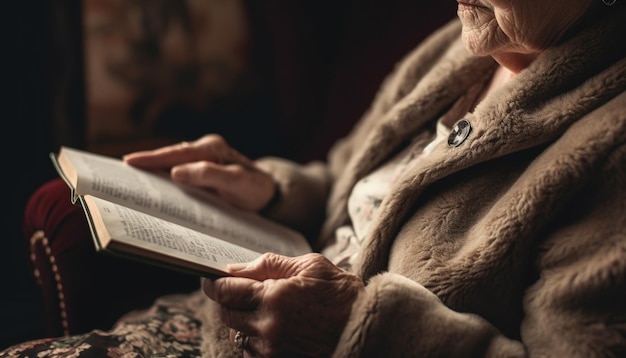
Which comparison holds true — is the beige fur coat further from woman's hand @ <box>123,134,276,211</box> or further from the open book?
woman's hand @ <box>123,134,276,211</box>

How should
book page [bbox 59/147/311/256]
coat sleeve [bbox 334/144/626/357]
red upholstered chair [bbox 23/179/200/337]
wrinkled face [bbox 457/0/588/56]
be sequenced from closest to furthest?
coat sleeve [bbox 334/144/626/357] → wrinkled face [bbox 457/0/588/56] → book page [bbox 59/147/311/256] → red upholstered chair [bbox 23/179/200/337]

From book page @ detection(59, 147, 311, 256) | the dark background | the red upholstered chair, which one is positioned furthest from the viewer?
the dark background

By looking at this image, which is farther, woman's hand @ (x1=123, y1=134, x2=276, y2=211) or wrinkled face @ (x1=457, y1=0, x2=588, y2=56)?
woman's hand @ (x1=123, y1=134, x2=276, y2=211)

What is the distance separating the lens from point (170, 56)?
183cm

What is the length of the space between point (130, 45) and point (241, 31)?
14.5 inches

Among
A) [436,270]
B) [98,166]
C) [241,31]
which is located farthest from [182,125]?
[436,270]

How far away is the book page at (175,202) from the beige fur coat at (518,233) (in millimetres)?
142

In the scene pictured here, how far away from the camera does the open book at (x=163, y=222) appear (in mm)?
Result: 603

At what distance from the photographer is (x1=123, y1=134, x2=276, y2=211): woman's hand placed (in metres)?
0.97

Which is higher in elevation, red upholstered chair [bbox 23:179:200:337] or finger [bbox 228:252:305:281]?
finger [bbox 228:252:305:281]

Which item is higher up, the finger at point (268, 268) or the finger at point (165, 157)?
the finger at point (165, 157)

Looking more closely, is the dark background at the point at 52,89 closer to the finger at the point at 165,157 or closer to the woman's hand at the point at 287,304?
the finger at the point at 165,157

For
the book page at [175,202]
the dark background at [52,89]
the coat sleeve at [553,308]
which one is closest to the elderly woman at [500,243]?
the coat sleeve at [553,308]

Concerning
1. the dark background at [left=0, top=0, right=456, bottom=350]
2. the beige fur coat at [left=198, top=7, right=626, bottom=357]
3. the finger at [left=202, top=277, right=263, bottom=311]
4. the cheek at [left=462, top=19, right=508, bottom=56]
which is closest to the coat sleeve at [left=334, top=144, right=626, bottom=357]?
the beige fur coat at [left=198, top=7, right=626, bottom=357]
